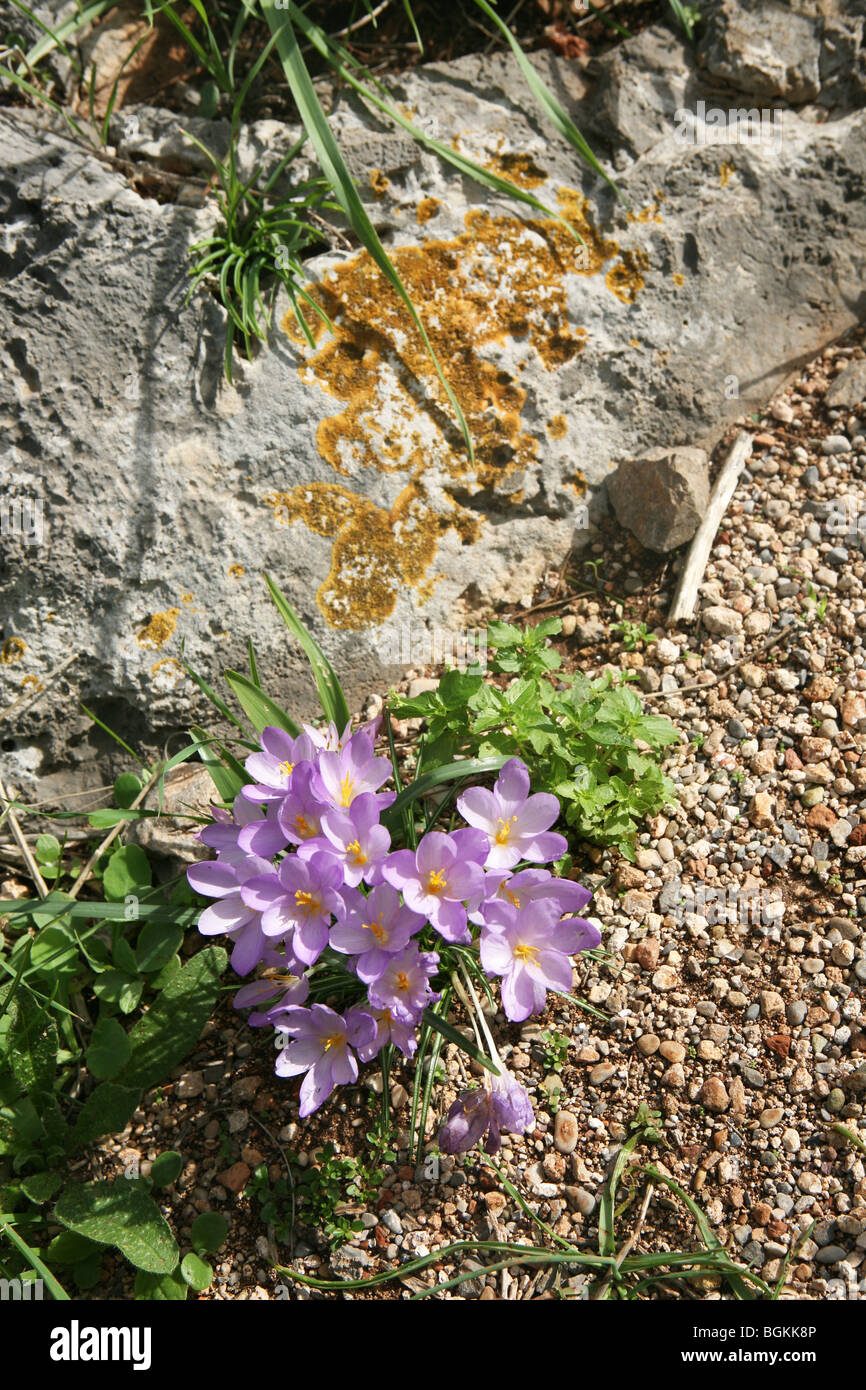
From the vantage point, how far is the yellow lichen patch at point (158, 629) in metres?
2.81

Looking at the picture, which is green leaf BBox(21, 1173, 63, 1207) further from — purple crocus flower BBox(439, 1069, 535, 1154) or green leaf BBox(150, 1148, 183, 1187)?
purple crocus flower BBox(439, 1069, 535, 1154)

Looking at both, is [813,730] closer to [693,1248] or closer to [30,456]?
[693,1248]

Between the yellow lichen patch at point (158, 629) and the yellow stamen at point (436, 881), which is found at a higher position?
the yellow lichen patch at point (158, 629)

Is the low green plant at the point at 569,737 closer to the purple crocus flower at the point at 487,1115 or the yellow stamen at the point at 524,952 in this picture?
the yellow stamen at the point at 524,952

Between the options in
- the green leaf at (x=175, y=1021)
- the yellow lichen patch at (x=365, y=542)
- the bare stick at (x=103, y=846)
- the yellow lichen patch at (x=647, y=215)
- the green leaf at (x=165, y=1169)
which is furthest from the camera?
the yellow lichen patch at (x=647, y=215)

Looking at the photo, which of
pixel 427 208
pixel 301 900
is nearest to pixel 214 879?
pixel 301 900

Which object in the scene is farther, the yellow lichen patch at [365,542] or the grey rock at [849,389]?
the grey rock at [849,389]

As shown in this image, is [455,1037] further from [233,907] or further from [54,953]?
[54,953]

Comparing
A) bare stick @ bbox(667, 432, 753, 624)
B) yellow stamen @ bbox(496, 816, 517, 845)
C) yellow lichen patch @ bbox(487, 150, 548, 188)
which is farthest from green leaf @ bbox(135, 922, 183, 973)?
yellow lichen patch @ bbox(487, 150, 548, 188)

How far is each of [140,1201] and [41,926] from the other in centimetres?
73

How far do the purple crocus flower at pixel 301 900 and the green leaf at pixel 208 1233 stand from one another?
77 centimetres


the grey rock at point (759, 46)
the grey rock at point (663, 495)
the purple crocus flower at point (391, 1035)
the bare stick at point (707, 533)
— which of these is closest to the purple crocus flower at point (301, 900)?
the purple crocus flower at point (391, 1035)

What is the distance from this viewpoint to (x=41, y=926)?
2.50 m

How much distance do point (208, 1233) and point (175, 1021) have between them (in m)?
0.48
